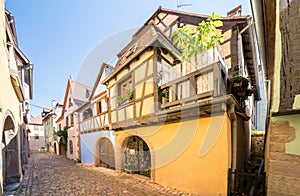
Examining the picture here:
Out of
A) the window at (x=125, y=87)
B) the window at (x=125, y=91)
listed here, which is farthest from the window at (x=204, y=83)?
the window at (x=125, y=87)

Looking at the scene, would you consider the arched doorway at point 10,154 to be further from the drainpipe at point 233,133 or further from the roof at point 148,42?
the drainpipe at point 233,133

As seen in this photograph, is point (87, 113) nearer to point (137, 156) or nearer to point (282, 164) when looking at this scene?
point (137, 156)

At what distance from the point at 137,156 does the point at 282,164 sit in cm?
593

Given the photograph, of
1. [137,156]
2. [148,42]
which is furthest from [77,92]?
[148,42]

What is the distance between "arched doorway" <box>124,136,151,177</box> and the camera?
6934mm

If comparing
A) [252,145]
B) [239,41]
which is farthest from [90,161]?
[239,41]

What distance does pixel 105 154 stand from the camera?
949 centimetres

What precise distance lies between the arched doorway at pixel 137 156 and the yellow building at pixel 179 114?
4 centimetres

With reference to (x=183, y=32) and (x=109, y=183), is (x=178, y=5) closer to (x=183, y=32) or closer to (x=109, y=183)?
(x=183, y=32)

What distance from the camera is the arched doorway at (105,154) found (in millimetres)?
8873

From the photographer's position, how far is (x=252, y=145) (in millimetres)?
7039

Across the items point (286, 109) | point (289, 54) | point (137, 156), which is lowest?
point (137, 156)

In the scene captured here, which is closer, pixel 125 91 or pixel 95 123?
pixel 125 91

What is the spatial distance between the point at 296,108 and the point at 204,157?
8.90 ft
